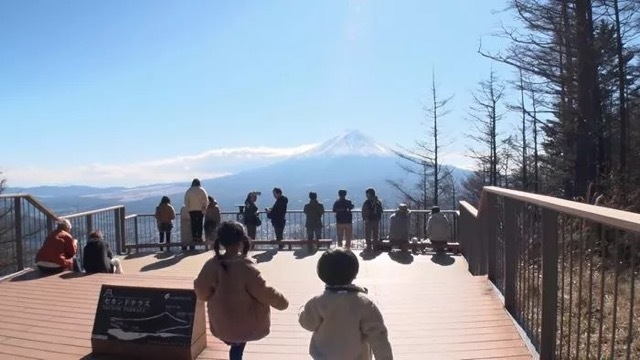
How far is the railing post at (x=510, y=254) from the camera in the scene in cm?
506

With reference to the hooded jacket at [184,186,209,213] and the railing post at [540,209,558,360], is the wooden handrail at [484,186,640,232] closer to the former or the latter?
the railing post at [540,209,558,360]

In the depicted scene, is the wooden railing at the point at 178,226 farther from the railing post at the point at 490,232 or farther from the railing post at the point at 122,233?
the railing post at the point at 490,232

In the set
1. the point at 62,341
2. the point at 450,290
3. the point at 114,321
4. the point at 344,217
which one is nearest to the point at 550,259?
the point at 450,290

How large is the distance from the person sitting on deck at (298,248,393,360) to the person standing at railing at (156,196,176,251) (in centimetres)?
1144

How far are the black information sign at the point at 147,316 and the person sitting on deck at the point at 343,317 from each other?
6.60 ft

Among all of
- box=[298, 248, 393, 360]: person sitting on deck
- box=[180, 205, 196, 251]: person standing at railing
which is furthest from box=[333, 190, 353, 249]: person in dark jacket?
box=[298, 248, 393, 360]: person sitting on deck

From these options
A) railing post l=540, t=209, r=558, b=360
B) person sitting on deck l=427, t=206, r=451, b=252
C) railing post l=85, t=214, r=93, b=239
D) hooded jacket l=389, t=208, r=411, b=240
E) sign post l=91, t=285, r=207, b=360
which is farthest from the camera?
hooded jacket l=389, t=208, r=411, b=240

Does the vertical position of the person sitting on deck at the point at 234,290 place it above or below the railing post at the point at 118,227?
above

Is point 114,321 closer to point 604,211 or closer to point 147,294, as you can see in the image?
point 147,294

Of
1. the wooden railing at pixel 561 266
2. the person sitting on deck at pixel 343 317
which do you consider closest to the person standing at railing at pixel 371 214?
the wooden railing at pixel 561 266

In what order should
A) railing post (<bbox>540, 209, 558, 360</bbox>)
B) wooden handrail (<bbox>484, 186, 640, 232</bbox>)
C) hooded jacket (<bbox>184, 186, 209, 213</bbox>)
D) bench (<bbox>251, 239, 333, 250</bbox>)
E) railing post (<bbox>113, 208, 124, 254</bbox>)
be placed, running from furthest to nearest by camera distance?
1. bench (<bbox>251, 239, 333, 250</bbox>)
2. railing post (<bbox>113, 208, 124, 254</bbox>)
3. hooded jacket (<bbox>184, 186, 209, 213</bbox>)
4. railing post (<bbox>540, 209, 558, 360</bbox>)
5. wooden handrail (<bbox>484, 186, 640, 232</bbox>)

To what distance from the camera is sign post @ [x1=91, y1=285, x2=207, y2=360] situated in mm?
4566

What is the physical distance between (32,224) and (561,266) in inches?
344

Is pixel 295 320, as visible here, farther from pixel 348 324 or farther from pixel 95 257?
pixel 95 257
